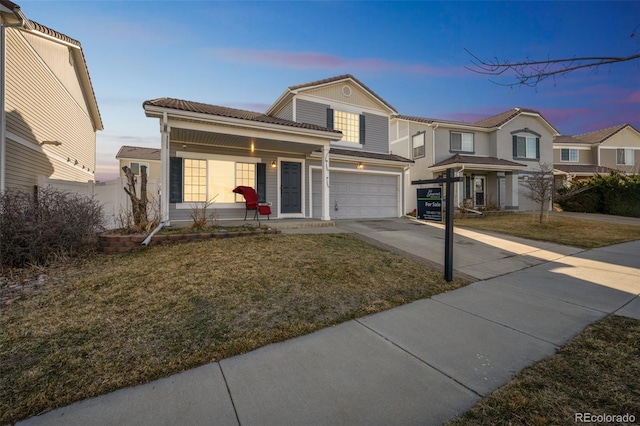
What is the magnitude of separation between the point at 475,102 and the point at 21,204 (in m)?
12.1

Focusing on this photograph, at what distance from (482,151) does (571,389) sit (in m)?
19.9

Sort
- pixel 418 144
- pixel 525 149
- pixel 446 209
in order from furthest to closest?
pixel 525 149
pixel 418 144
pixel 446 209

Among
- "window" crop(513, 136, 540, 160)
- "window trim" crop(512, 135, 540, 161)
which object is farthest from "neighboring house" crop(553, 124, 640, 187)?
"window" crop(513, 136, 540, 160)

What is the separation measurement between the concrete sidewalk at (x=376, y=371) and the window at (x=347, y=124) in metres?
10.4

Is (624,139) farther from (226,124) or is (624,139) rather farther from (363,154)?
(226,124)

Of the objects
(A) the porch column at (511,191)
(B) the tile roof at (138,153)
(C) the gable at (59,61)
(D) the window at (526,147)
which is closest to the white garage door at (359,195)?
(A) the porch column at (511,191)

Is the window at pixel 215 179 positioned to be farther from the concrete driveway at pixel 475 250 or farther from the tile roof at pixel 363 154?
the concrete driveway at pixel 475 250

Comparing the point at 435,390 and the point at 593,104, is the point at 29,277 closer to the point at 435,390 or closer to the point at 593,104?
the point at 435,390

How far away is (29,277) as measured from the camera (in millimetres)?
4457

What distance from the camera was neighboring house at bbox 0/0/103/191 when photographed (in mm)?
7352

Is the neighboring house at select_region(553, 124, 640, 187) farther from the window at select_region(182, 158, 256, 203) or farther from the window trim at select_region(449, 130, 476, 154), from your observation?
the window at select_region(182, 158, 256, 203)

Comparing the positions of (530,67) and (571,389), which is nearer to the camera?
(571,389)

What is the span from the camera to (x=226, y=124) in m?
8.15

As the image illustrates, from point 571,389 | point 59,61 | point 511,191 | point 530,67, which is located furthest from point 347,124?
point 511,191
